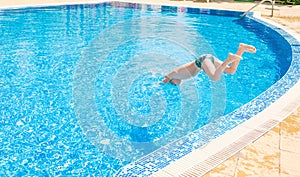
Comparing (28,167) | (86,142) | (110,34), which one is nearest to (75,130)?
(86,142)

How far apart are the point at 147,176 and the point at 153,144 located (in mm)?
1459

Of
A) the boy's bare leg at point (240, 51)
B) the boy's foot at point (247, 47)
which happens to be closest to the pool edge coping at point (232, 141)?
the boy's bare leg at point (240, 51)

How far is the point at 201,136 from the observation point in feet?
14.7

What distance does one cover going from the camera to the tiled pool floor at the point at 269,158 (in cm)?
338

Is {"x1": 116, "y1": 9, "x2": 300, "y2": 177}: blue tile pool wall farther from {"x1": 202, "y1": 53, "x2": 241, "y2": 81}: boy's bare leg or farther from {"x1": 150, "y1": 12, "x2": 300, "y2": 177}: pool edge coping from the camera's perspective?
{"x1": 202, "y1": 53, "x2": 241, "y2": 81}: boy's bare leg

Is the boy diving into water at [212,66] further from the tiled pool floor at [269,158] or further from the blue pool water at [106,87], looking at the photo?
the tiled pool floor at [269,158]

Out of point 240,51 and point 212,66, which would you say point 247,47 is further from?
point 212,66

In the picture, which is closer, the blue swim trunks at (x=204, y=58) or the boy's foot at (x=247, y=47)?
the boy's foot at (x=247, y=47)

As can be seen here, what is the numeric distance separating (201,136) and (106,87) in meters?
3.21

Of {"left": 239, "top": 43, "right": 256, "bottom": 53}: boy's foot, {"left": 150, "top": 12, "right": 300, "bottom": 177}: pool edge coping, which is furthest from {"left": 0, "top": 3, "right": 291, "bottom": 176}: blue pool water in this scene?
{"left": 239, "top": 43, "right": 256, "bottom": 53}: boy's foot

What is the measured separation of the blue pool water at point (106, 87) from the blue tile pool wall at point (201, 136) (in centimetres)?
67

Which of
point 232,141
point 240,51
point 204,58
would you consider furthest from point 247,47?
point 232,141

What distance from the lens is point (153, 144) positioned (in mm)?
5016

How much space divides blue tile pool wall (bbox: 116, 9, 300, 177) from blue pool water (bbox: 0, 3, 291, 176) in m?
0.67
